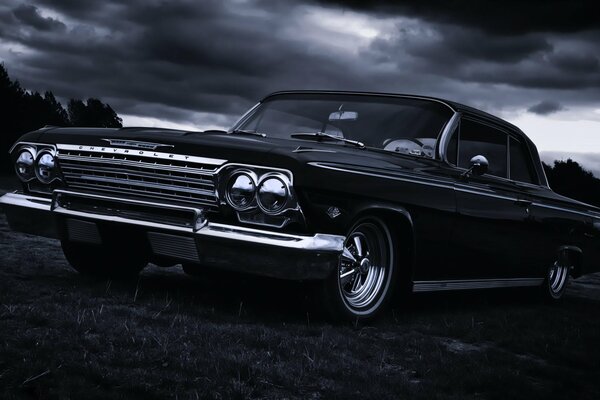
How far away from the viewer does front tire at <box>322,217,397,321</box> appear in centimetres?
437

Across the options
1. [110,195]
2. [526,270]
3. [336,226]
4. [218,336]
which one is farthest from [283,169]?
[526,270]

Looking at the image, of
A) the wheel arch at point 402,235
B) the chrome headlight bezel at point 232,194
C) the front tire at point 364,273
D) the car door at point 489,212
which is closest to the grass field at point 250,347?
the front tire at point 364,273

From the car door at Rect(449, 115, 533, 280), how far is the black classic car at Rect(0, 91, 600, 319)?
0.02 meters

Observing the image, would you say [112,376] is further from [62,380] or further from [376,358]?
[376,358]

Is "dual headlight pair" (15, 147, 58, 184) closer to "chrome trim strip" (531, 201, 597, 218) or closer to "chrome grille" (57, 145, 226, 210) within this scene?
"chrome grille" (57, 145, 226, 210)

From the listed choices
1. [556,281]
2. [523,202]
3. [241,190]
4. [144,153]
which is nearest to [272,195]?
[241,190]

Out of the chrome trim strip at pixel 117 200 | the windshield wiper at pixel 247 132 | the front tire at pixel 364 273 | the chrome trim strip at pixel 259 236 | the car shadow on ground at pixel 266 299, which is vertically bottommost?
the car shadow on ground at pixel 266 299

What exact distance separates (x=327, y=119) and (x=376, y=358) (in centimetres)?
224

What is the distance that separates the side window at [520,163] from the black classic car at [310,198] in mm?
205

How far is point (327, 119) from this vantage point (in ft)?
18.1

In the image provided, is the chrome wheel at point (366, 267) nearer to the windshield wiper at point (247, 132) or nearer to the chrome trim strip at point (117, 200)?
the chrome trim strip at point (117, 200)

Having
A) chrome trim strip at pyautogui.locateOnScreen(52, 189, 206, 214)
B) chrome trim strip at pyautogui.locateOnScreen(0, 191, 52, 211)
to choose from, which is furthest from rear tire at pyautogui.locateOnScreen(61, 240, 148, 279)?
chrome trim strip at pyautogui.locateOnScreen(52, 189, 206, 214)

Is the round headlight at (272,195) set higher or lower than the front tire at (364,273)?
higher

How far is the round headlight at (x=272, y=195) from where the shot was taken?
4.03 metres
